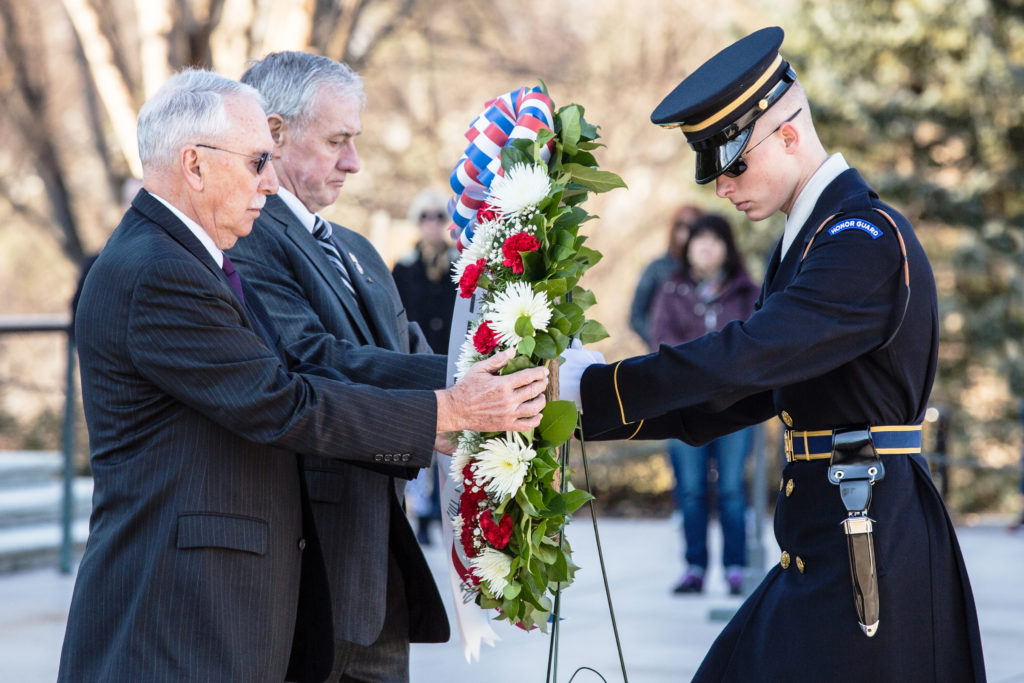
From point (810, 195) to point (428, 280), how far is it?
534 centimetres

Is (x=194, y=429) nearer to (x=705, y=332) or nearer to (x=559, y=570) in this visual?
(x=559, y=570)

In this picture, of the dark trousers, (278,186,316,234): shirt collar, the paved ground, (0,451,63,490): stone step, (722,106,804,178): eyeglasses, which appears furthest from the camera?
(0,451,63,490): stone step

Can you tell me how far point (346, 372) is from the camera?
3133 mm

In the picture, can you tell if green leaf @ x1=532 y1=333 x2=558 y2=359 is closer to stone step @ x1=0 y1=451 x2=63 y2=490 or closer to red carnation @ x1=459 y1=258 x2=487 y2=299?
red carnation @ x1=459 y1=258 x2=487 y2=299

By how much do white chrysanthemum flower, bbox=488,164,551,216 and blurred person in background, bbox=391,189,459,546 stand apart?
500 centimetres

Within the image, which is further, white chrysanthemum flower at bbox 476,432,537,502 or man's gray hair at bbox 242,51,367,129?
man's gray hair at bbox 242,51,367,129

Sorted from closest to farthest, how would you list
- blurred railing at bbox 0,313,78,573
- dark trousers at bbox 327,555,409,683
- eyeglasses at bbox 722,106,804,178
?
eyeglasses at bbox 722,106,804,178 < dark trousers at bbox 327,555,409,683 < blurred railing at bbox 0,313,78,573

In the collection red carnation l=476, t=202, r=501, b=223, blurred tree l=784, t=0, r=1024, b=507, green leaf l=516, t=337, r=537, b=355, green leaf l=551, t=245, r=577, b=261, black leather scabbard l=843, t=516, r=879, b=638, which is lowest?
black leather scabbard l=843, t=516, r=879, b=638

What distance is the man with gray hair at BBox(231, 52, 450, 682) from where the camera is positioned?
3.15 m

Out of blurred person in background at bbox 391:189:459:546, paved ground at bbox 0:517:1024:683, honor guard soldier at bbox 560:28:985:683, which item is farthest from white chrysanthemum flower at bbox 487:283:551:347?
blurred person in background at bbox 391:189:459:546

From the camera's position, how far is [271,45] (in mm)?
10805

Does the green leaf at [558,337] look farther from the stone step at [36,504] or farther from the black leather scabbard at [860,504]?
the stone step at [36,504]

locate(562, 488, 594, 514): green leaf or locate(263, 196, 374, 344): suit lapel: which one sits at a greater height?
locate(263, 196, 374, 344): suit lapel

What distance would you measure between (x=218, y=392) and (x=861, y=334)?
55.5 inches
